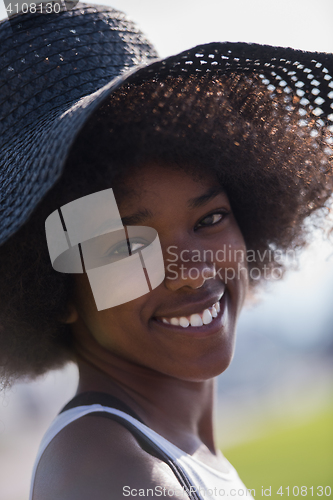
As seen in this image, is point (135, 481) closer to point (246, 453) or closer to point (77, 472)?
point (77, 472)

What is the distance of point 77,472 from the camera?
1080 millimetres

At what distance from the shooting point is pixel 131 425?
130cm

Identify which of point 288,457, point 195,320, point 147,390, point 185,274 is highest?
point 185,274

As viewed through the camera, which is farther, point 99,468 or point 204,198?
point 204,198

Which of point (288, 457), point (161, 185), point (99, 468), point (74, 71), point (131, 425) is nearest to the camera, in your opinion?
point (99, 468)

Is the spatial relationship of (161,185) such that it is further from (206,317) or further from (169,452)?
(169,452)

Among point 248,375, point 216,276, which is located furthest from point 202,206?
point 248,375

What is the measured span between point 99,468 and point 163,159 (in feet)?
3.02

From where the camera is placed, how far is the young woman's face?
4.59 feet

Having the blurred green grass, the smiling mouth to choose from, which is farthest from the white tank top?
the blurred green grass

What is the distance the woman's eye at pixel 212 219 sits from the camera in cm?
154

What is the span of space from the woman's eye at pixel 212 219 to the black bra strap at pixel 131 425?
2.12 feet

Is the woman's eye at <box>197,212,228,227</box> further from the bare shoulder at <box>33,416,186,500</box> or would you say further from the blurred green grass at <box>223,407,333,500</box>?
the blurred green grass at <box>223,407,333,500</box>

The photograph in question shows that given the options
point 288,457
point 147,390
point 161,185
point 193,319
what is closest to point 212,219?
point 161,185
